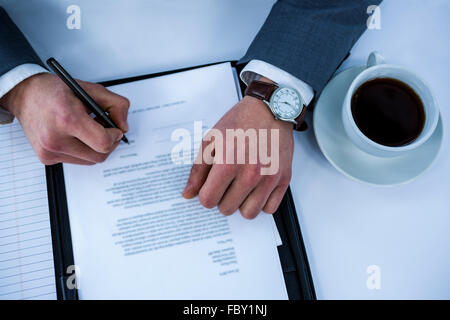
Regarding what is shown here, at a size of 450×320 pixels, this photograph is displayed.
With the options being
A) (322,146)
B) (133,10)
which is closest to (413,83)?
(322,146)

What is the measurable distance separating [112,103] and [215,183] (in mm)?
223

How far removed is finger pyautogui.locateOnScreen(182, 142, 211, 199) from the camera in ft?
1.76

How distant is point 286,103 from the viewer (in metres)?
0.56

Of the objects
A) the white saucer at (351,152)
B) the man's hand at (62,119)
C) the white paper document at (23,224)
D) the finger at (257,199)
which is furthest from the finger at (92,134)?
the white saucer at (351,152)

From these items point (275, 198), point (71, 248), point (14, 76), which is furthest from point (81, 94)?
point (275, 198)

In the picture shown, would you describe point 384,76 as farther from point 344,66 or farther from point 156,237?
point 156,237

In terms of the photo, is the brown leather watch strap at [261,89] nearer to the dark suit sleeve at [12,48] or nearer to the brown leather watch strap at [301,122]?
the brown leather watch strap at [301,122]

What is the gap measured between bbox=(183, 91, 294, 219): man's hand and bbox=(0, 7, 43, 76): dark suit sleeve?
35 cm

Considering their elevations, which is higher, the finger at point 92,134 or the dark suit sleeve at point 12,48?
the dark suit sleeve at point 12,48

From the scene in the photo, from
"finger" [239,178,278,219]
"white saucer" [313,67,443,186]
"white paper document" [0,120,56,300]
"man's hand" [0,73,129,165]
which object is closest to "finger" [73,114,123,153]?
"man's hand" [0,73,129,165]

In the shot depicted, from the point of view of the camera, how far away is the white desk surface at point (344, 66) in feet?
1.89

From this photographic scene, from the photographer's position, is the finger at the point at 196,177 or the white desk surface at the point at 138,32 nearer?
the finger at the point at 196,177

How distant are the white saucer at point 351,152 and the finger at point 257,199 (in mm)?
118

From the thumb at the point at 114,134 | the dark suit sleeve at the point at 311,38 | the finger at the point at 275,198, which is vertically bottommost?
the finger at the point at 275,198
